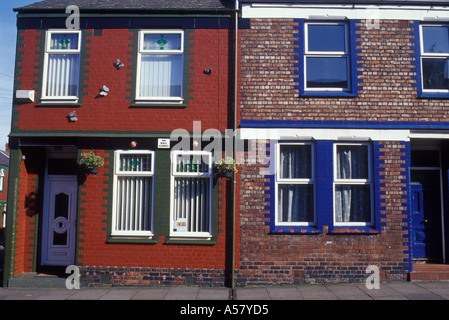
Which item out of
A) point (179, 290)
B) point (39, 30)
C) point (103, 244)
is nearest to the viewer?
point (179, 290)

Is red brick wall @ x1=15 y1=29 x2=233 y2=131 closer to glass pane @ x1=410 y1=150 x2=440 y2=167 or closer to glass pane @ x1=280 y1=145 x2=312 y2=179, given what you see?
glass pane @ x1=280 y1=145 x2=312 y2=179

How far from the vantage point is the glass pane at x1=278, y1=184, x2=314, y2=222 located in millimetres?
8242

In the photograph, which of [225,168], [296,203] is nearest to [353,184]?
[296,203]

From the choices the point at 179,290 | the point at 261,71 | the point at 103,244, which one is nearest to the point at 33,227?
the point at 103,244

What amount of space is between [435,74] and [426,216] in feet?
11.5

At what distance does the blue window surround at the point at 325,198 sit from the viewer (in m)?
7.98

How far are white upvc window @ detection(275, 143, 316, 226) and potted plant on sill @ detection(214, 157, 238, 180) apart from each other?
1.12 m

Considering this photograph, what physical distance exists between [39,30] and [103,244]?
18.0 ft

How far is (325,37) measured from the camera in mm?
8586

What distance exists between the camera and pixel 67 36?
8742mm

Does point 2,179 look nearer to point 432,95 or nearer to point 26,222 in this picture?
point 26,222

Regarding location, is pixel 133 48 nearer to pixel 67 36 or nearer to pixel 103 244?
pixel 67 36

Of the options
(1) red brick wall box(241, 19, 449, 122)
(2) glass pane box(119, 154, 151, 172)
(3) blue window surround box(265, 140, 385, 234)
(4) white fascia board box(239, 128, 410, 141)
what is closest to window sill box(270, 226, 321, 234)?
(3) blue window surround box(265, 140, 385, 234)

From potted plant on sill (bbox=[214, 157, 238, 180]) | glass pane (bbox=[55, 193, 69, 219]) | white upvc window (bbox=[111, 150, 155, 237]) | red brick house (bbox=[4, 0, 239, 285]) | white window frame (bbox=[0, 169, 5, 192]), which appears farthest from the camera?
white window frame (bbox=[0, 169, 5, 192])
